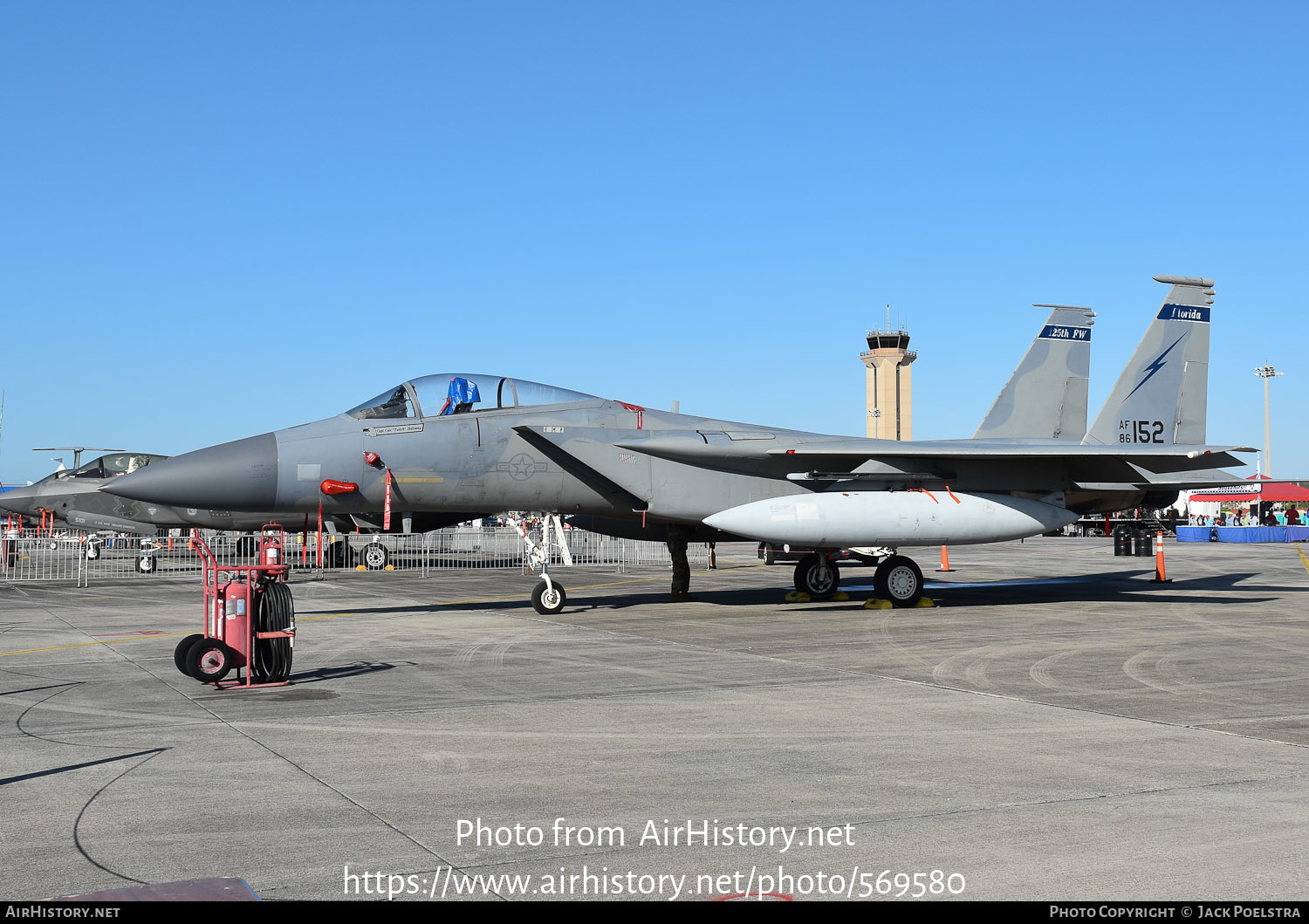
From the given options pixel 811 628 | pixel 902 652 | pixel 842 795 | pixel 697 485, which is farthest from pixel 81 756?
pixel 697 485

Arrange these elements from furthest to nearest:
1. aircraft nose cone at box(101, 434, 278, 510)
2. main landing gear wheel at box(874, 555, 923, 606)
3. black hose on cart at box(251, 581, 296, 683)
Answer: main landing gear wheel at box(874, 555, 923, 606) → aircraft nose cone at box(101, 434, 278, 510) → black hose on cart at box(251, 581, 296, 683)

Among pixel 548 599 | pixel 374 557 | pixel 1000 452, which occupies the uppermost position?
pixel 1000 452

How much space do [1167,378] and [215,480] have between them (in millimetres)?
14973

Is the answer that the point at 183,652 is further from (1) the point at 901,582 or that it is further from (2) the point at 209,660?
(1) the point at 901,582

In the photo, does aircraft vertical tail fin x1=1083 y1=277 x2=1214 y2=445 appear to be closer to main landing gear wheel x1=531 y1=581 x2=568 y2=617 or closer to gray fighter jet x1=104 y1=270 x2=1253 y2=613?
gray fighter jet x1=104 y1=270 x2=1253 y2=613

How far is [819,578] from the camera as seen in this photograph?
54.6 feet

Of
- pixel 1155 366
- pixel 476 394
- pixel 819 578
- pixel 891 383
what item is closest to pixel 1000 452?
pixel 819 578

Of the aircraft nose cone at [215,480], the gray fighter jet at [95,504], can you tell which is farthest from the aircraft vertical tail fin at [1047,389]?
the gray fighter jet at [95,504]

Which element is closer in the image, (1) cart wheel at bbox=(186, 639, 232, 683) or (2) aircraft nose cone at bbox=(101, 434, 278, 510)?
(1) cart wheel at bbox=(186, 639, 232, 683)

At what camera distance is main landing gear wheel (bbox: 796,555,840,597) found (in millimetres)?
16609

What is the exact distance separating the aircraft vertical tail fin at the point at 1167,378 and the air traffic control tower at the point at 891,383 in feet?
316

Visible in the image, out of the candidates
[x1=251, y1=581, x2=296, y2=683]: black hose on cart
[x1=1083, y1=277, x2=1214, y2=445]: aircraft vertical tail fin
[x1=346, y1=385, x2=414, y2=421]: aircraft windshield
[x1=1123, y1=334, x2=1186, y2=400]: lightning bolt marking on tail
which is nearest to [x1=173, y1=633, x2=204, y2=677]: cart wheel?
[x1=251, y1=581, x2=296, y2=683]: black hose on cart

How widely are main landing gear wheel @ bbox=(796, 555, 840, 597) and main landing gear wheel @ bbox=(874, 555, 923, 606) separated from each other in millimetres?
1712
